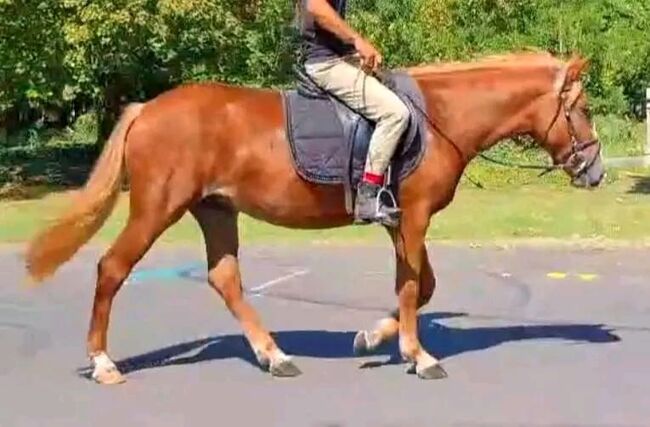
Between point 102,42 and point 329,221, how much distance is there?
15002mm

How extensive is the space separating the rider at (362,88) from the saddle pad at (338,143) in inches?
3.1

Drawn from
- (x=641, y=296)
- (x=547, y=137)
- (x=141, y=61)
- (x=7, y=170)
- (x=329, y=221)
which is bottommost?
(x=7, y=170)

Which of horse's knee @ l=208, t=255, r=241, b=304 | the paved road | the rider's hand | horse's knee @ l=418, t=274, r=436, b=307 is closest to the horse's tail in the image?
the paved road

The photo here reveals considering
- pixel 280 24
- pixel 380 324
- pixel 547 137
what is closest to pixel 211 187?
pixel 380 324

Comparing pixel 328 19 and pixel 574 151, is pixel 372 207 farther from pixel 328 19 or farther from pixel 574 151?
pixel 574 151

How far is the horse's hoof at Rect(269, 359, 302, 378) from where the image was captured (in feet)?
28.5

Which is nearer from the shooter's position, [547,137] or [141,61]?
[547,137]

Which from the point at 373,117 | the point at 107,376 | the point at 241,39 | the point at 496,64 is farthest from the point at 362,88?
the point at 241,39

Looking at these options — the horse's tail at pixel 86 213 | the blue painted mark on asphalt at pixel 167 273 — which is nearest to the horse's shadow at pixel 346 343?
the horse's tail at pixel 86 213

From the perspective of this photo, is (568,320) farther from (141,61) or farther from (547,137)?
(141,61)

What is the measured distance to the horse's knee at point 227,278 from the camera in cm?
916

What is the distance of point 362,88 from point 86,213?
1.97 metres

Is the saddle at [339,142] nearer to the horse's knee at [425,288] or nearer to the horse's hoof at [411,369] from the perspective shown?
the horse's knee at [425,288]

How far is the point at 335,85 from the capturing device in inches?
337
